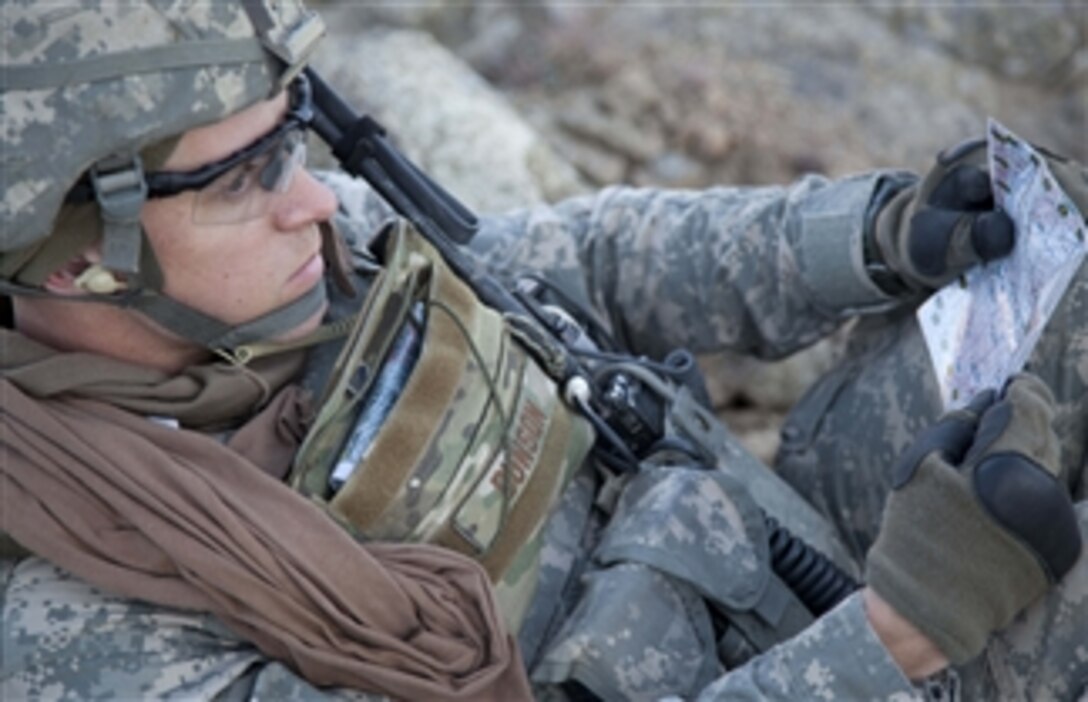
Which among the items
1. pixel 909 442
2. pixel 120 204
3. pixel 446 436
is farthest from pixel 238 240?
pixel 909 442

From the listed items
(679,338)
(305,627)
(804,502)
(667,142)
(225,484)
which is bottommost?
(667,142)

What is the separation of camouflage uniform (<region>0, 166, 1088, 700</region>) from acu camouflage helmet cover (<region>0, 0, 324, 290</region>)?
0.66m

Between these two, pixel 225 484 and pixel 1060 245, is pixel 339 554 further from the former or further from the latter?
pixel 1060 245

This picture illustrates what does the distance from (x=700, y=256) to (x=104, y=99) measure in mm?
1540

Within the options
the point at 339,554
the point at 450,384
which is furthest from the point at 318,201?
the point at 339,554

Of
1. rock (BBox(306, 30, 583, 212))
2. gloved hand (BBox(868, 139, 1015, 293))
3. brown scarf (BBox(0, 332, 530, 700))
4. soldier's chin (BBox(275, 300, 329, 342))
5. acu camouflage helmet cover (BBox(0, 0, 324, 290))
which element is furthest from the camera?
rock (BBox(306, 30, 583, 212))

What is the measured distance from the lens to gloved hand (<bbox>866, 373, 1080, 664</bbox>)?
264 centimetres

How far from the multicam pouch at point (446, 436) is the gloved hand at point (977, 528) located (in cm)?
69

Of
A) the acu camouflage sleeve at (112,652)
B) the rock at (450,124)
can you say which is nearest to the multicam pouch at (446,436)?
the acu camouflage sleeve at (112,652)

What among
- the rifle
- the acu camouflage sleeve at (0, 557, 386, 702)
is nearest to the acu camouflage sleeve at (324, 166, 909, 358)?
the rifle

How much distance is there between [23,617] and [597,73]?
3.92 m

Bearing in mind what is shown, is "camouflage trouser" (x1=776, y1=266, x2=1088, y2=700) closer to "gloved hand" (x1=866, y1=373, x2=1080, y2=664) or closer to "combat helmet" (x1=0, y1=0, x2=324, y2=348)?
"gloved hand" (x1=866, y1=373, x2=1080, y2=664)

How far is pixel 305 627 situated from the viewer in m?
2.72

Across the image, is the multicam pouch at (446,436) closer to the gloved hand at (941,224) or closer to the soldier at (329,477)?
the soldier at (329,477)
